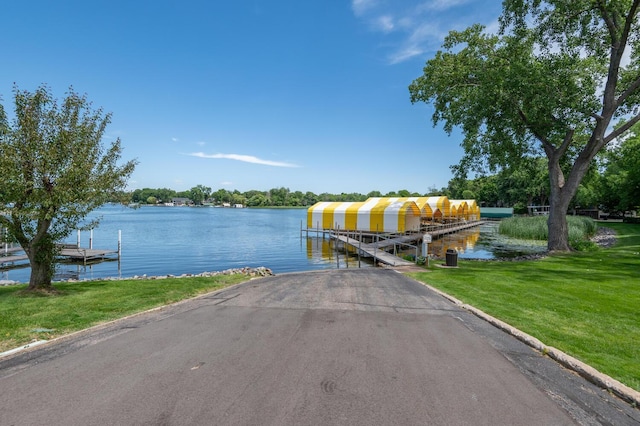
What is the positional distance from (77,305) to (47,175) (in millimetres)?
4689

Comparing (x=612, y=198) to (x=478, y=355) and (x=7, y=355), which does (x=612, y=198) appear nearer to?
(x=478, y=355)

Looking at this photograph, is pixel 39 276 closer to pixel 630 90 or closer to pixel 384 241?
pixel 384 241

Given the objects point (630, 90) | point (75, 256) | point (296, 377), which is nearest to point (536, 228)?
point (630, 90)

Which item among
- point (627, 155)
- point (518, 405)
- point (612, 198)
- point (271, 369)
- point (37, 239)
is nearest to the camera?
point (518, 405)

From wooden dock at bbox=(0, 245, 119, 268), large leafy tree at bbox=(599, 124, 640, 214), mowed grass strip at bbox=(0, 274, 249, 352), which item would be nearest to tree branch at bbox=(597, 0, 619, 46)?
large leafy tree at bbox=(599, 124, 640, 214)

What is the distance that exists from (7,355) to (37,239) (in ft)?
21.4

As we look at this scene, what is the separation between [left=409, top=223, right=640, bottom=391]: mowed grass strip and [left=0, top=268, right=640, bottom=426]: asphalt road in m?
0.98

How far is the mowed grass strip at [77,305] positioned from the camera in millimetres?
7352

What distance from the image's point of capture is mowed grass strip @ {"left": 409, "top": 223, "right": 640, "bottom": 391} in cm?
643

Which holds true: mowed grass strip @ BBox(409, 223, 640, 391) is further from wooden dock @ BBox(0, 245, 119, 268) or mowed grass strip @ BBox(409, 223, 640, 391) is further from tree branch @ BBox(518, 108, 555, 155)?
wooden dock @ BBox(0, 245, 119, 268)

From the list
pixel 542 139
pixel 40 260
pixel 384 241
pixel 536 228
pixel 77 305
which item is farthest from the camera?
pixel 536 228

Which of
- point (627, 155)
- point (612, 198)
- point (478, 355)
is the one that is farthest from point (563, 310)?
point (612, 198)

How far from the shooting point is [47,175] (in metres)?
10.8

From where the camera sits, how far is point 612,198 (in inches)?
2318
